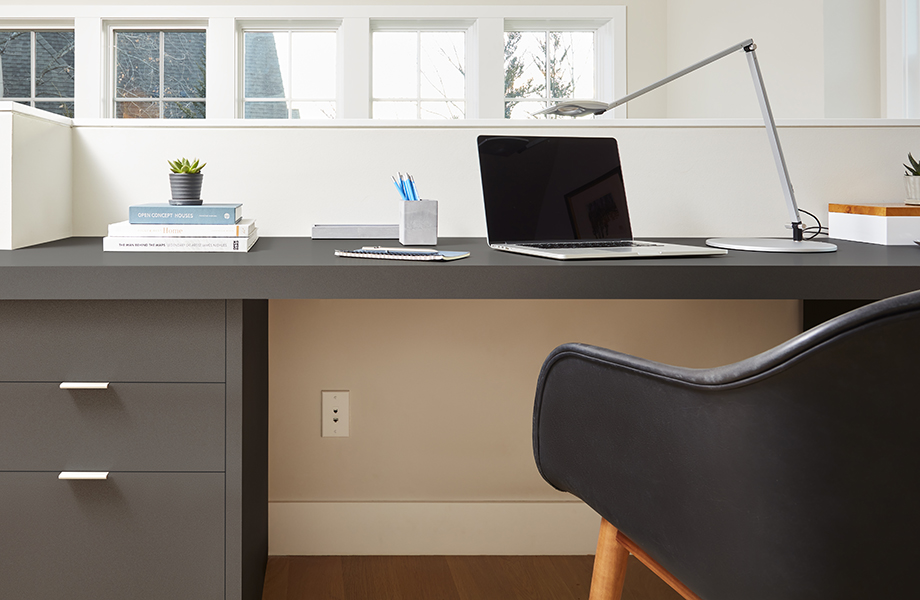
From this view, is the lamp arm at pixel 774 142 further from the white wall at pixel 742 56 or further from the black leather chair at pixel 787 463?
the white wall at pixel 742 56

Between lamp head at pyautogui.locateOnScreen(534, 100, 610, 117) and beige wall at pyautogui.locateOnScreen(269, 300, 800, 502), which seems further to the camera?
beige wall at pyautogui.locateOnScreen(269, 300, 800, 502)

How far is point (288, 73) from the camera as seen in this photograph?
13.0 feet

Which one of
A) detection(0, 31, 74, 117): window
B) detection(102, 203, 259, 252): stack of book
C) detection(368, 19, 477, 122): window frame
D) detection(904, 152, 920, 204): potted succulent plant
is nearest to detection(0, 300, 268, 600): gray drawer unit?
detection(102, 203, 259, 252): stack of book

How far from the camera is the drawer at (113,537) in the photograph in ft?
3.24

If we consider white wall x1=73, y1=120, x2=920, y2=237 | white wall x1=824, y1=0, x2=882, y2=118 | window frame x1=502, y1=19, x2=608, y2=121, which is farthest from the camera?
window frame x1=502, y1=19, x2=608, y2=121

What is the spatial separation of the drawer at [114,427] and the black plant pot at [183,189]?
1.39ft

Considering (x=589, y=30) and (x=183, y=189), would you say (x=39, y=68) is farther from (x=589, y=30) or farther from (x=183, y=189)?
(x=183, y=189)

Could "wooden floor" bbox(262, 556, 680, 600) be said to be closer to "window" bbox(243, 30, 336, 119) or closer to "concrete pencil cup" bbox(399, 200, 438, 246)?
"concrete pencil cup" bbox(399, 200, 438, 246)

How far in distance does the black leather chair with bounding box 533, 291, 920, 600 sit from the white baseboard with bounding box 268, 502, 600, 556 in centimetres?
95

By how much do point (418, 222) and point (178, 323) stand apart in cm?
50

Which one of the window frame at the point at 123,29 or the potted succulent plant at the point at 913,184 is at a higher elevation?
the window frame at the point at 123,29

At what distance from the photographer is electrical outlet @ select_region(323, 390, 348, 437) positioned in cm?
161

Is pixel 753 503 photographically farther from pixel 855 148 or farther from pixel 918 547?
pixel 855 148

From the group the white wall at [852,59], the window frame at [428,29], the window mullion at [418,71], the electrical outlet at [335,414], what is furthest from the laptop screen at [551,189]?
the window mullion at [418,71]
